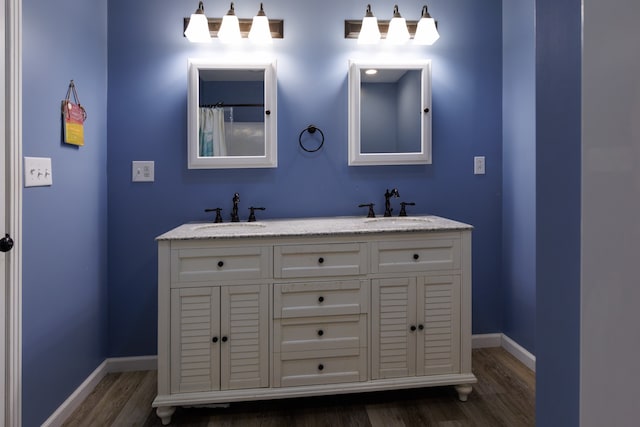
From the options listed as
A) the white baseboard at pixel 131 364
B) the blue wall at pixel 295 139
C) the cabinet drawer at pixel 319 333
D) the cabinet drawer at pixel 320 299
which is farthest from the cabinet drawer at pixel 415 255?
the white baseboard at pixel 131 364

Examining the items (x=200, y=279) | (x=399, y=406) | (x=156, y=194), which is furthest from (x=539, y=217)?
(x=156, y=194)

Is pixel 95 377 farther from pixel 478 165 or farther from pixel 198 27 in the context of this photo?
pixel 478 165

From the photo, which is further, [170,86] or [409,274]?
[170,86]

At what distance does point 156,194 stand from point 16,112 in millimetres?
889

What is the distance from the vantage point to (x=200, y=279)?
1.70 m

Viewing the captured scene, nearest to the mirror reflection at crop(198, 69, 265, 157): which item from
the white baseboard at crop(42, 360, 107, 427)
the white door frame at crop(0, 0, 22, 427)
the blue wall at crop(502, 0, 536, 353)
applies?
the white door frame at crop(0, 0, 22, 427)

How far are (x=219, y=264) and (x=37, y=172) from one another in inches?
30.8

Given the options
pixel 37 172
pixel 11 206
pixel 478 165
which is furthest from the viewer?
pixel 478 165

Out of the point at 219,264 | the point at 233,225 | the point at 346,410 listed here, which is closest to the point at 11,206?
the point at 219,264

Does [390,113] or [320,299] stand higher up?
[390,113]

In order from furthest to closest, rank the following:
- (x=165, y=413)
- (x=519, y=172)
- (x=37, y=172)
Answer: (x=519, y=172), (x=165, y=413), (x=37, y=172)

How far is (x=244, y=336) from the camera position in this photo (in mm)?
1727

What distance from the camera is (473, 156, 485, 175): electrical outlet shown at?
2.40 m

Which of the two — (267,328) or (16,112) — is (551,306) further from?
(16,112)
